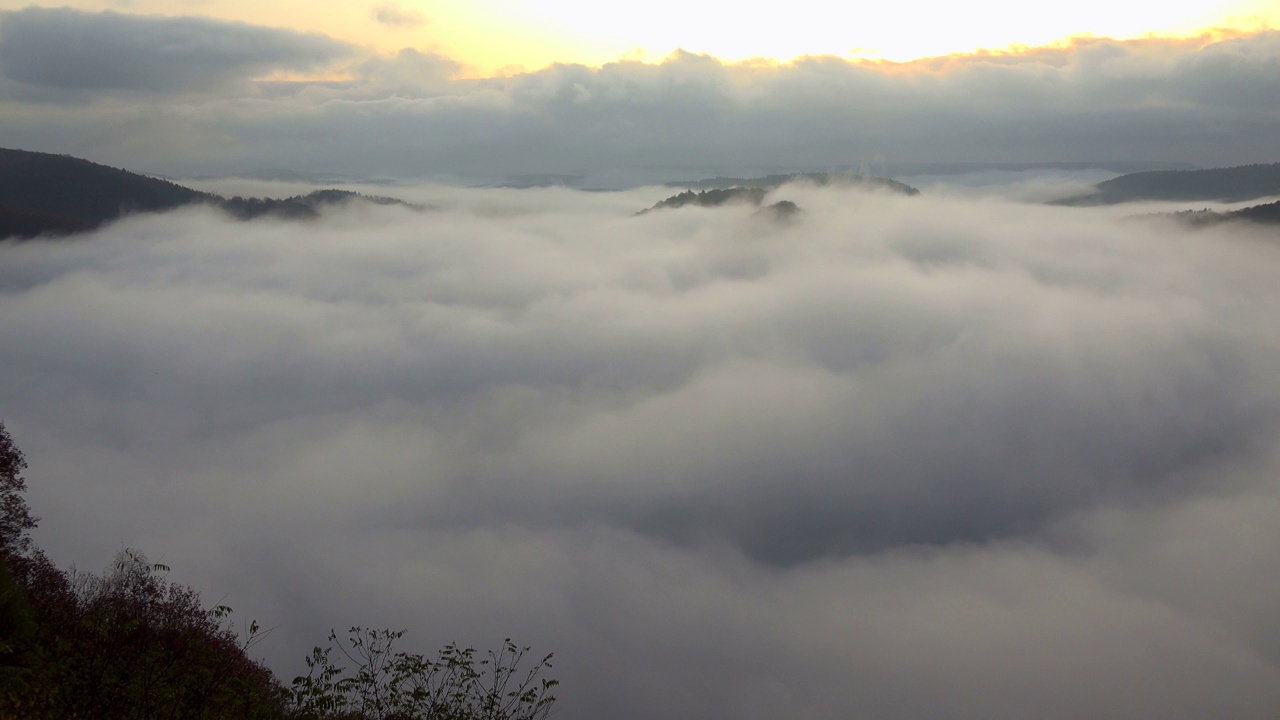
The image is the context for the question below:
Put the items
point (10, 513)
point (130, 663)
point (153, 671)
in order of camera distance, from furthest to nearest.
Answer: point (10, 513) → point (130, 663) → point (153, 671)

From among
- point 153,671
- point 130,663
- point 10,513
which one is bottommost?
point 10,513

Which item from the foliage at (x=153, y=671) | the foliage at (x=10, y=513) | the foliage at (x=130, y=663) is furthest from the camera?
the foliage at (x=10, y=513)

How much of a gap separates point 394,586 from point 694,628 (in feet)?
169

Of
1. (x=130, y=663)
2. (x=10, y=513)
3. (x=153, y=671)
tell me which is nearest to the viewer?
(x=153, y=671)

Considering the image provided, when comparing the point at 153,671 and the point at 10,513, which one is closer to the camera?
the point at 153,671

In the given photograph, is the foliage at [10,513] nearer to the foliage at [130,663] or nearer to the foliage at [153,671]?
the foliage at [153,671]

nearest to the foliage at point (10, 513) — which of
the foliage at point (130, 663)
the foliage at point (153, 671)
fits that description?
the foliage at point (153, 671)

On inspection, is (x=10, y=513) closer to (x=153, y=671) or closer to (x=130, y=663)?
(x=130, y=663)

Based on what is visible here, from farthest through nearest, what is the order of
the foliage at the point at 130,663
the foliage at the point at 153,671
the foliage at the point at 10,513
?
the foliage at the point at 10,513 → the foliage at the point at 153,671 → the foliage at the point at 130,663

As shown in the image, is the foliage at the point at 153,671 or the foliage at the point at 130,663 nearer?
the foliage at the point at 130,663

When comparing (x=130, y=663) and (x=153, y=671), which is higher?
(x=153, y=671)

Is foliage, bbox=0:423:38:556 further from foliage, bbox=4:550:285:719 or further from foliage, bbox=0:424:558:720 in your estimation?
foliage, bbox=4:550:285:719

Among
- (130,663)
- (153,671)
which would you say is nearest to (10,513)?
(130,663)

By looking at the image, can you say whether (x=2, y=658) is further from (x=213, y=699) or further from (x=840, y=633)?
(x=840, y=633)
